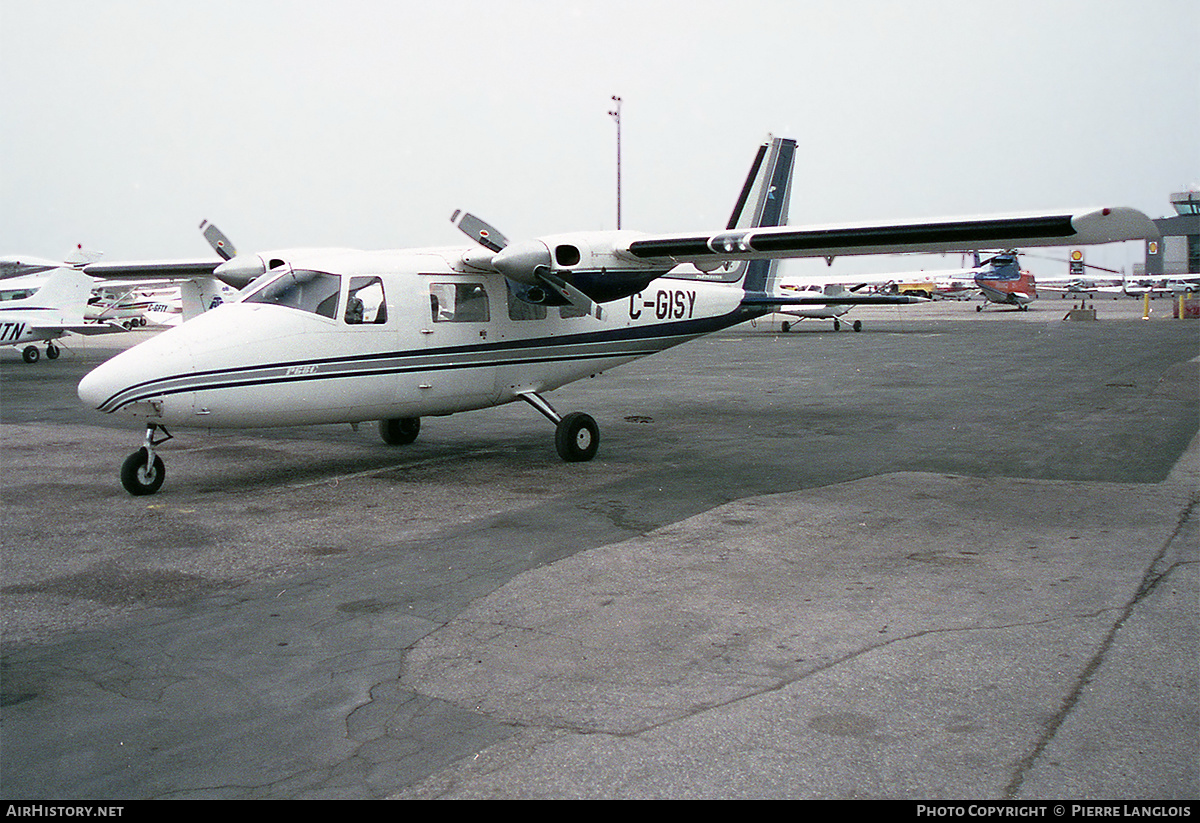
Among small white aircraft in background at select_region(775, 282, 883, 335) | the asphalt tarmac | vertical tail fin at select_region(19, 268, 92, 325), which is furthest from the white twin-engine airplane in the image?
small white aircraft in background at select_region(775, 282, 883, 335)

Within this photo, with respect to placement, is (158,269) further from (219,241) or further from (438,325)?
(438,325)

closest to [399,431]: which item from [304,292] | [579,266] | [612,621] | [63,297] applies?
[304,292]

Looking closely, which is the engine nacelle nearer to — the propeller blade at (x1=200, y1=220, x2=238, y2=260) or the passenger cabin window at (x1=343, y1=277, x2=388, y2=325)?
the passenger cabin window at (x1=343, y1=277, x2=388, y2=325)

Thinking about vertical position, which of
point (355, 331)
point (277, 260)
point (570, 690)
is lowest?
point (570, 690)

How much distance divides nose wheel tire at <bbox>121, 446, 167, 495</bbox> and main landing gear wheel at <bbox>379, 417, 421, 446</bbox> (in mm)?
3530

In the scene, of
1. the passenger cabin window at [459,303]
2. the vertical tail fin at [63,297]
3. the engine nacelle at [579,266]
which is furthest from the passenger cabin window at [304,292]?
the vertical tail fin at [63,297]

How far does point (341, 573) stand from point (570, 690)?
279 cm

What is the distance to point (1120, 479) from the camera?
10031mm

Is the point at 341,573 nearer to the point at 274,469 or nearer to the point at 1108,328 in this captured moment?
the point at 274,469

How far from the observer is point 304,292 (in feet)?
33.6

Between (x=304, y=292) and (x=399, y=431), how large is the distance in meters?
3.27

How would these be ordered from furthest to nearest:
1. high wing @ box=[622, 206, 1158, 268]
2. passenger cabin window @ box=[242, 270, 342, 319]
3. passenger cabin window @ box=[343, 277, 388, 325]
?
passenger cabin window @ box=[343, 277, 388, 325], passenger cabin window @ box=[242, 270, 342, 319], high wing @ box=[622, 206, 1158, 268]

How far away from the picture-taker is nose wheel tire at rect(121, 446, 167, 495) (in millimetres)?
9781

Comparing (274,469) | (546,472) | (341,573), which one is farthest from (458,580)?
(274,469)
